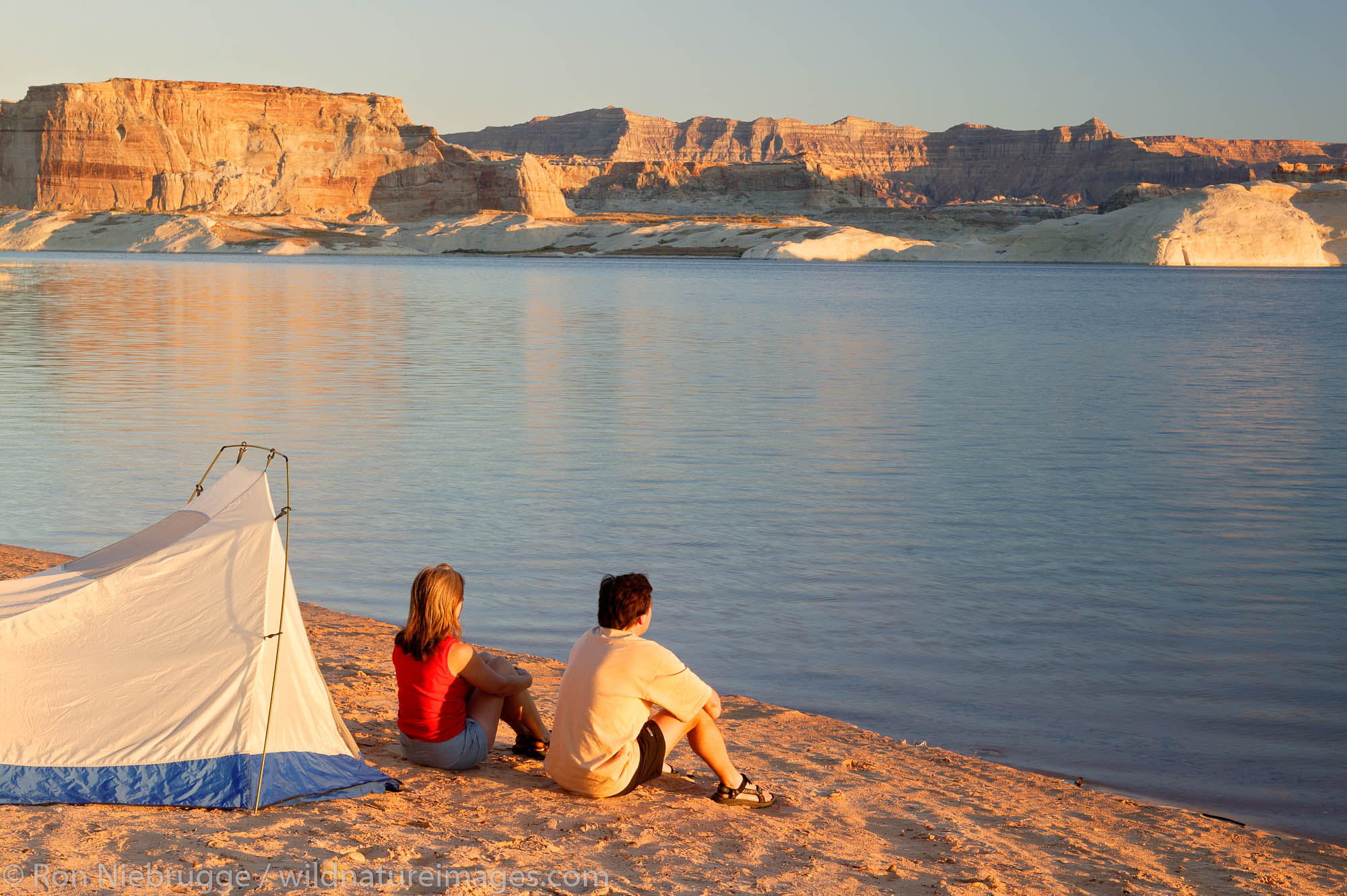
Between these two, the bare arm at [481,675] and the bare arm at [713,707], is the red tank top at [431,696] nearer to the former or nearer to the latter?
the bare arm at [481,675]

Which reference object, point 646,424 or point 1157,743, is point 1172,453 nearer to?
point 646,424

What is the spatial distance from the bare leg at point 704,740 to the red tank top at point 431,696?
82 centimetres

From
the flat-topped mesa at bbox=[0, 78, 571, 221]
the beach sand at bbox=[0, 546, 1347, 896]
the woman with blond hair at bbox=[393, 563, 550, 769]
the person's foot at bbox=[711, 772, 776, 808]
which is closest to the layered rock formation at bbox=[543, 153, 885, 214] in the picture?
the flat-topped mesa at bbox=[0, 78, 571, 221]

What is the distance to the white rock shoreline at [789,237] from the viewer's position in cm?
10075

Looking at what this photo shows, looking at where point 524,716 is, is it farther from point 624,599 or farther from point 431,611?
point 624,599

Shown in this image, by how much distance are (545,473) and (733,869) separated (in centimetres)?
826

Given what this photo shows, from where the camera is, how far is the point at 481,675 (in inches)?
186

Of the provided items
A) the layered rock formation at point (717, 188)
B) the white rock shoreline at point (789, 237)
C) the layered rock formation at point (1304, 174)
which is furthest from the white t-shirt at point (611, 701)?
the layered rock formation at point (717, 188)

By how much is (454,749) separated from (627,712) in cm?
80

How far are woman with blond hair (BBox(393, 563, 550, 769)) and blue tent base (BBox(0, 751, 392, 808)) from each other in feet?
1.19

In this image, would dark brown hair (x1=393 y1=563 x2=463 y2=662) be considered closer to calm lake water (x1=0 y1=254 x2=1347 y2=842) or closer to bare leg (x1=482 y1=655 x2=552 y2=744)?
bare leg (x1=482 y1=655 x2=552 y2=744)

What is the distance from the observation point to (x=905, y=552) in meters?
9.27

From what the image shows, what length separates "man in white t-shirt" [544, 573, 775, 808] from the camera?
4391 mm

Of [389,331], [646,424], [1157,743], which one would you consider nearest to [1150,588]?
[1157,743]
